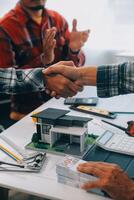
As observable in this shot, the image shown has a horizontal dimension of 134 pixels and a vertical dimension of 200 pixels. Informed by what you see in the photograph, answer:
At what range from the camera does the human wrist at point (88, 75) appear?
5.08 ft

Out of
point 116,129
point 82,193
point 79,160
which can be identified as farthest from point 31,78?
A: point 82,193

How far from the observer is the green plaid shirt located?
1.41 meters

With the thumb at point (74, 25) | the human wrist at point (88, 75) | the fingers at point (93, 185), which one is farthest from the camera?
the thumb at point (74, 25)

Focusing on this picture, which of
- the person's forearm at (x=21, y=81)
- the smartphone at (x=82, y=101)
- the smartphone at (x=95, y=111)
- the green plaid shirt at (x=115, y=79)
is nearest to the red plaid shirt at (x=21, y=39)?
the person's forearm at (x=21, y=81)

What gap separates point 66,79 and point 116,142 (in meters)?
0.56

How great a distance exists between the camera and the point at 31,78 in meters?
1.79

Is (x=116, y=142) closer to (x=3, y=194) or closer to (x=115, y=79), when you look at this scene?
(x=115, y=79)

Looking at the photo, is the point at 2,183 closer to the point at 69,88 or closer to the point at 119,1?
the point at 69,88

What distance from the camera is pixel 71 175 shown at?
3.51 ft

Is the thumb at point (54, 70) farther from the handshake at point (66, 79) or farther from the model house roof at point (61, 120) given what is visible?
the model house roof at point (61, 120)

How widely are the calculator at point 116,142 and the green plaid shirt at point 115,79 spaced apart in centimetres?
19

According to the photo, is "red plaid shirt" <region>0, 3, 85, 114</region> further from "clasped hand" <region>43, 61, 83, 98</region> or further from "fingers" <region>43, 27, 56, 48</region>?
"clasped hand" <region>43, 61, 83, 98</region>

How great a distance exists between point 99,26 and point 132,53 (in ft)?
1.09

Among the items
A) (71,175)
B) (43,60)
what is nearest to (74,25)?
(43,60)
